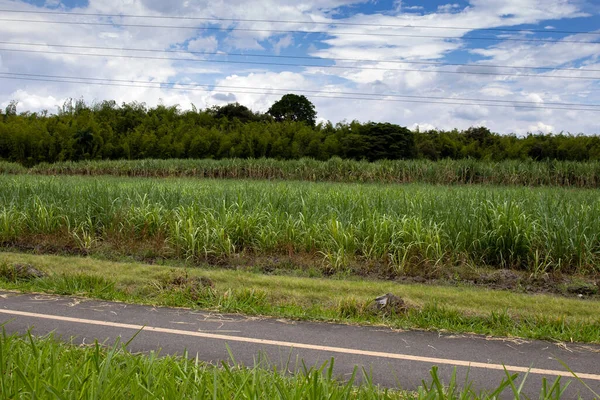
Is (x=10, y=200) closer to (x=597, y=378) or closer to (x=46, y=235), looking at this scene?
(x=46, y=235)

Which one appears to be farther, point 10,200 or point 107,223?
point 10,200

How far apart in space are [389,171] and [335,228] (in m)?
19.8

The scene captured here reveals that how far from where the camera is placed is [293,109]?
6212cm

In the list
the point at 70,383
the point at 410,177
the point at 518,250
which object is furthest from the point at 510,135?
the point at 70,383

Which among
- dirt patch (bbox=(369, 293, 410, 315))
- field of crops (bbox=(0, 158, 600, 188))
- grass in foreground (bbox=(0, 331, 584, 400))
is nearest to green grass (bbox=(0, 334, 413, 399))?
grass in foreground (bbox=(0, 331, 584, 400))

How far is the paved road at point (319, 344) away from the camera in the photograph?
15.3 ft

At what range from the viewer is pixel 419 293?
292 inches

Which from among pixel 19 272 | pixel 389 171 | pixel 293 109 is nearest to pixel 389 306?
pixel 19 272

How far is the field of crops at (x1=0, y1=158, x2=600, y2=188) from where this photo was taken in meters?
28.1

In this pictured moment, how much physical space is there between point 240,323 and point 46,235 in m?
7.03

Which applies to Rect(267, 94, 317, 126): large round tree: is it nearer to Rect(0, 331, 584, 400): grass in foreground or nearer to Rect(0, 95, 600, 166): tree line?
Rect(0, 95, 600, 166): tree line

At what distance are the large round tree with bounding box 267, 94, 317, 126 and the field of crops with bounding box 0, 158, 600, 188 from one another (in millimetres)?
30164

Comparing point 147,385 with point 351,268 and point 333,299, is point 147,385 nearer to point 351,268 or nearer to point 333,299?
point 333,299

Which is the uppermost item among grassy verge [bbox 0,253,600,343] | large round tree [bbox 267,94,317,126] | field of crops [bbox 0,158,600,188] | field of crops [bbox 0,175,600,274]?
large round tree [bbox 267,94,317,126]
